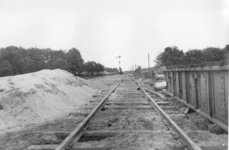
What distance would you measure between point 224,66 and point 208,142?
1.61 meters

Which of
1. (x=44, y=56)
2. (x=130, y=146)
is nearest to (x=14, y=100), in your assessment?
(x=130, y=146)

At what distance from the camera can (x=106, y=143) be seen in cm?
438

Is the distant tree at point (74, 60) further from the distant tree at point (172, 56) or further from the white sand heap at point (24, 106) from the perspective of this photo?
the white sand heap at point (24, 106)

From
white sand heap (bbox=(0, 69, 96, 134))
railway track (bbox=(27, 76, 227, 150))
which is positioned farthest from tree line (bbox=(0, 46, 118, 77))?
railway track (bbox=(27, 76, 227, 150))

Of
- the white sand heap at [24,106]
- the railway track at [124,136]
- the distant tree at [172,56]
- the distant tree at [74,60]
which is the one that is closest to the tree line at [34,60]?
the distant tree at [74,60]

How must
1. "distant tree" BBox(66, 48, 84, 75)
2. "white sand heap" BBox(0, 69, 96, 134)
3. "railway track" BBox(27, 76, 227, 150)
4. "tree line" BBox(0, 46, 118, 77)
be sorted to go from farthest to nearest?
"distant tree" BBox(66, 48, 84, 75), "tree line" BBox(0, 46, 118, 77), "white sand heap" BBox(0, 69, 96, 134), "railway track" BBox(27, 76, 227, 150)

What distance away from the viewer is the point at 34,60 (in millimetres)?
77938

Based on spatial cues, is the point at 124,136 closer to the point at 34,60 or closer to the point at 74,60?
the point at 74,60

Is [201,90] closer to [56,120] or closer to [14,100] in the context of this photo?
[56,120]

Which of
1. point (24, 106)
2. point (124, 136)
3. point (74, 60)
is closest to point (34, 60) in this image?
point (74, 60)

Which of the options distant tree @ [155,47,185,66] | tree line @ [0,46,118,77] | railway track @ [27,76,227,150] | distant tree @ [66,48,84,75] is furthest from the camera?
distant tree @ [66,48,84,75]

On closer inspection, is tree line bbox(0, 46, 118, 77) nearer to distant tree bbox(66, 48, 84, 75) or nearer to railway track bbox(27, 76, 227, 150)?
distant tree bbox(66, 48, 84, 75)

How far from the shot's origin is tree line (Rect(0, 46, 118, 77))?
63.8 m

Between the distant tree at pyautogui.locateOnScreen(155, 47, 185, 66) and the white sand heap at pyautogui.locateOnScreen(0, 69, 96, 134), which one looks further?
the distant tree at pyautogui.locateOnScreen(155, 47, 185, 66)
